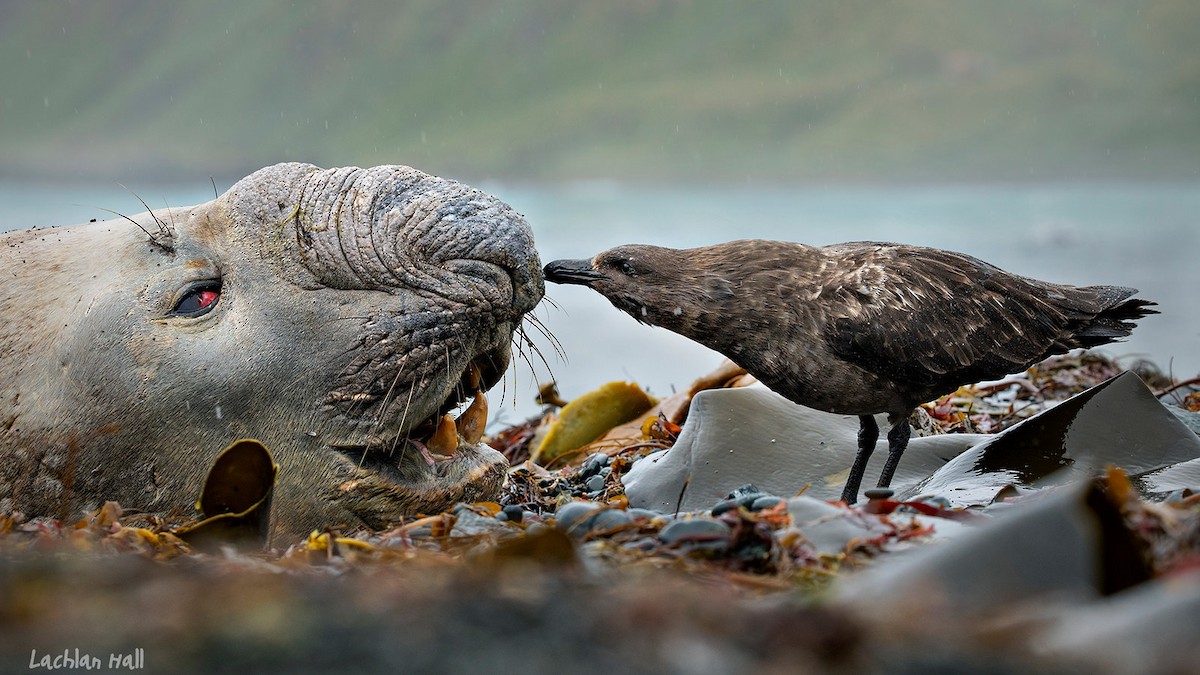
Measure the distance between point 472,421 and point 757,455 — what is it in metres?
1.87

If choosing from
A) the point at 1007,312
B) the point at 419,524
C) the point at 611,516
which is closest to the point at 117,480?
the point at 419,524

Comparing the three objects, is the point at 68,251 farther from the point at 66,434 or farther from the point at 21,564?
the point at 21,564

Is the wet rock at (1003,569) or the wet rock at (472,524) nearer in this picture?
Answer: the wet rock at (1003,569)

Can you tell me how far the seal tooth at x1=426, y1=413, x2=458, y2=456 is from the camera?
5383mm

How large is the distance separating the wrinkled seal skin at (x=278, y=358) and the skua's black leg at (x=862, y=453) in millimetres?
2308

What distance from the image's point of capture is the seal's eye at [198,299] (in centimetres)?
507

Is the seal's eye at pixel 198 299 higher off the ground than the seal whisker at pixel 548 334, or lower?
higher

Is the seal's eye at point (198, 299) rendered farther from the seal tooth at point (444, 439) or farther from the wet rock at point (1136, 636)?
the wet rock at point (1136, 636)

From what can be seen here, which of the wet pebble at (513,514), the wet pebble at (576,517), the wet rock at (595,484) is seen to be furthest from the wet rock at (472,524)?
the wet rock at (595,484)

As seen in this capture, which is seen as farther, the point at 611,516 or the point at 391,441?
the point at 391,441

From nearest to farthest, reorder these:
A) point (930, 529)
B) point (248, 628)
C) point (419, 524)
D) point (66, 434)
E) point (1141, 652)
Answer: point (1141, 652)
point (248, 628)
point (930, 529)
point (419, 524)
point (66, 434)

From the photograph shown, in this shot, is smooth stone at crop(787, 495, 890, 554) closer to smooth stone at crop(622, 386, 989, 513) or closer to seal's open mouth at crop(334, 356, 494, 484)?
seal's open mouth at crop(334, 356, 494, 484)

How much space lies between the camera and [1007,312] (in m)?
6.75

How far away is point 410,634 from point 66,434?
11.0ft
